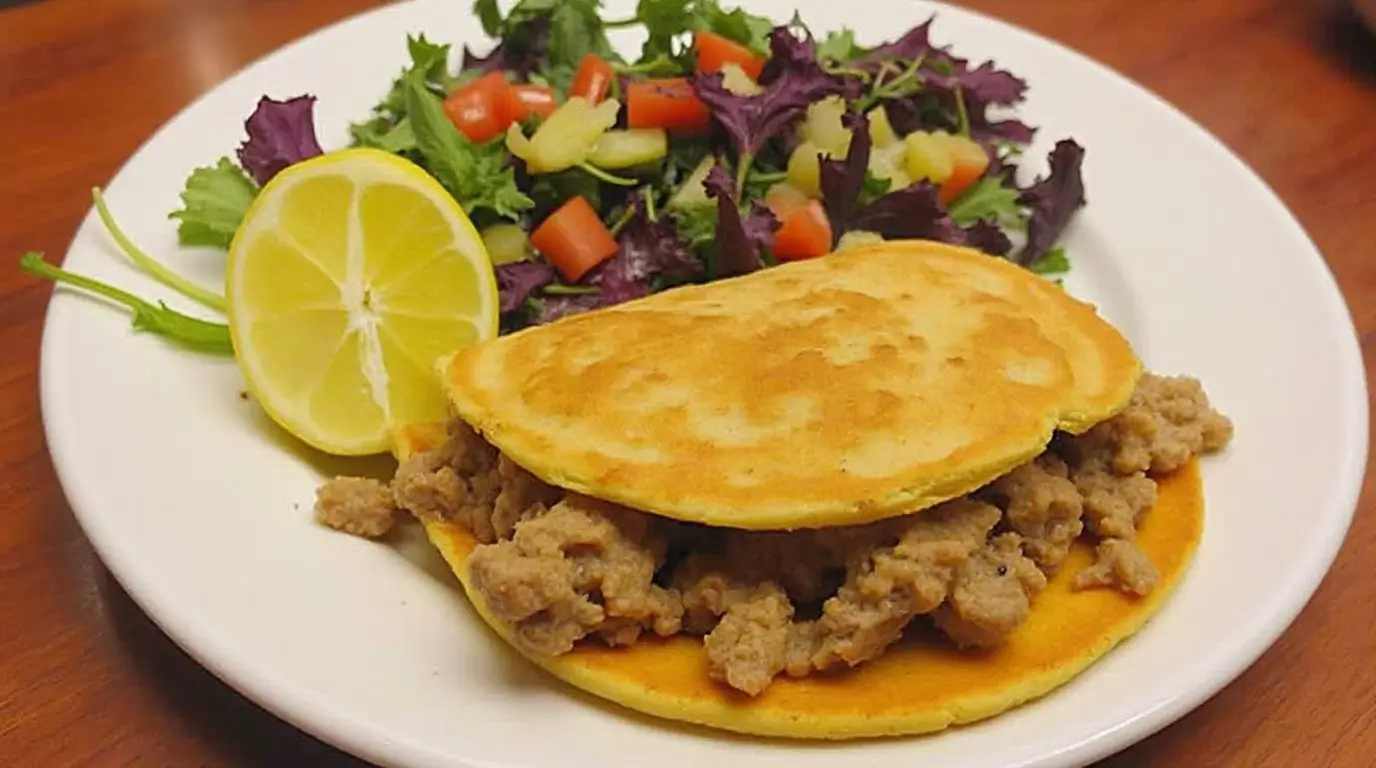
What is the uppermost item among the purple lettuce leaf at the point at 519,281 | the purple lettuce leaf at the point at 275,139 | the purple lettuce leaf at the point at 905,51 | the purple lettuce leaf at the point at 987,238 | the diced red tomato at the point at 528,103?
the purple lettuce leaf at the point at 275,139

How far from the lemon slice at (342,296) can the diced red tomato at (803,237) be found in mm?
867

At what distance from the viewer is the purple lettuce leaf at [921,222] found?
3297mm

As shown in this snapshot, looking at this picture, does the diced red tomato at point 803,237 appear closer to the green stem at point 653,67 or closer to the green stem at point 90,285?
the green stem at point 653,67

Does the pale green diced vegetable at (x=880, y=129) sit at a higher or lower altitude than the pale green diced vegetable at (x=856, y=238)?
higher

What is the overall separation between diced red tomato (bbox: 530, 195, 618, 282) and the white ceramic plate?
722 mm

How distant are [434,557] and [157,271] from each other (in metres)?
1.04

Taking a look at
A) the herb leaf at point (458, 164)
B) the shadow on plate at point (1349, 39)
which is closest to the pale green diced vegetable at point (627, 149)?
the herb leaf at point (458, 164)

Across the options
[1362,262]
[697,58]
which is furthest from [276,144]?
[1362,262]

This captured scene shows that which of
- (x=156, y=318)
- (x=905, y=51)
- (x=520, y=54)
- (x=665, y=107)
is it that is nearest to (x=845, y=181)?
(x=665, y=107)

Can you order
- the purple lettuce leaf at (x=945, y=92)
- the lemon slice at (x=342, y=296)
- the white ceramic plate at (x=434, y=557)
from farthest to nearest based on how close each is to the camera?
1. the purple lettuce leaf at (x=945, y=92)
2. the lemon slice at (x=342, y=296)
3. the white ceramic plate at (x=434, y=557)

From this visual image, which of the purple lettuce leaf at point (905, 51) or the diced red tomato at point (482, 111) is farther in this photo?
the purple lettuce leaf at point (905, 51)

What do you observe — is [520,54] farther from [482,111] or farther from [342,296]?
[342,296]

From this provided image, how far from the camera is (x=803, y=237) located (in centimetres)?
326

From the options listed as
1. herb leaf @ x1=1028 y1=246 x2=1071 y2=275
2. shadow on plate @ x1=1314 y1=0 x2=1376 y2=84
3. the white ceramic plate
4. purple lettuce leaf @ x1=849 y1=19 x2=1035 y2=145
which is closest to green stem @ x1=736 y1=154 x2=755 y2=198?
purple lettuce leaf @ x1=849 y1=19 x2=1035 y2=145
